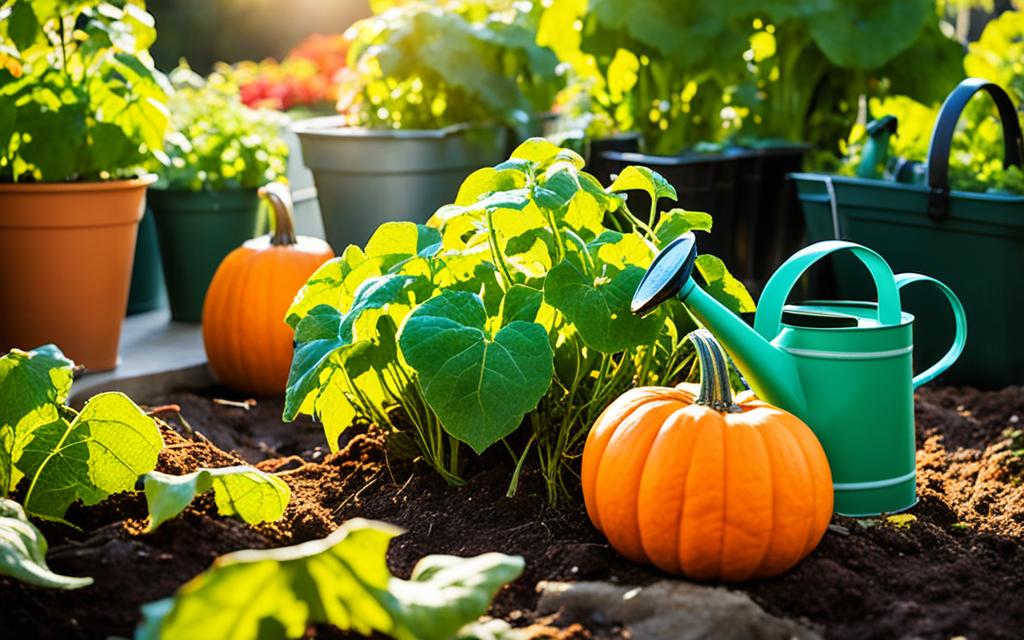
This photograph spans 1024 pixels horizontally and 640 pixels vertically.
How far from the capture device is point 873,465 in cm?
188

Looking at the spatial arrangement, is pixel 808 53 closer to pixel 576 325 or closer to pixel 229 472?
pixel 576 325

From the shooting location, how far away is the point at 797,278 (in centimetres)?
189

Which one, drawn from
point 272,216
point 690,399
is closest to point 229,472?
point 690,399

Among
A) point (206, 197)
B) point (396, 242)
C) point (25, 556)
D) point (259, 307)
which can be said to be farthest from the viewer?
point (206, 197)

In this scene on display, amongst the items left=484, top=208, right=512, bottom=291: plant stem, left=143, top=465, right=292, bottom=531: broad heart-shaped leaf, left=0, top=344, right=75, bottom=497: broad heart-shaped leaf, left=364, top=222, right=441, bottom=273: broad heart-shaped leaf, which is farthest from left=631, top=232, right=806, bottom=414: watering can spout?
left=0, top=344, right=75, bottom=497: broad heart-shaped leaf

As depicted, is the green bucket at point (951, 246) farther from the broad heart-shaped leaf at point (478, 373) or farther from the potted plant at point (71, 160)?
the potted plant at point (71, 160)

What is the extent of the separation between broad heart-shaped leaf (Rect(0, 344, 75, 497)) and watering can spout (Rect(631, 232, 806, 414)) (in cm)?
89

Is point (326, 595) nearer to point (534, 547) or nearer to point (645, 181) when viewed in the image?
point (534, 547)

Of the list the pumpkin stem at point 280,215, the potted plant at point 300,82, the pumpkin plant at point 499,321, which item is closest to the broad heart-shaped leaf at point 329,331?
the pumpkin plant at point 499,321

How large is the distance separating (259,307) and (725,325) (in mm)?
1669

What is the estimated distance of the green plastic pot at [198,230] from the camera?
3.62 meters

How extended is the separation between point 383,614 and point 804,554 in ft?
2.29

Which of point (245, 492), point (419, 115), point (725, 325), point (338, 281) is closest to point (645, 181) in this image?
point (725, 325)

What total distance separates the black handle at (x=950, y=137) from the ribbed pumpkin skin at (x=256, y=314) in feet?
5.38
